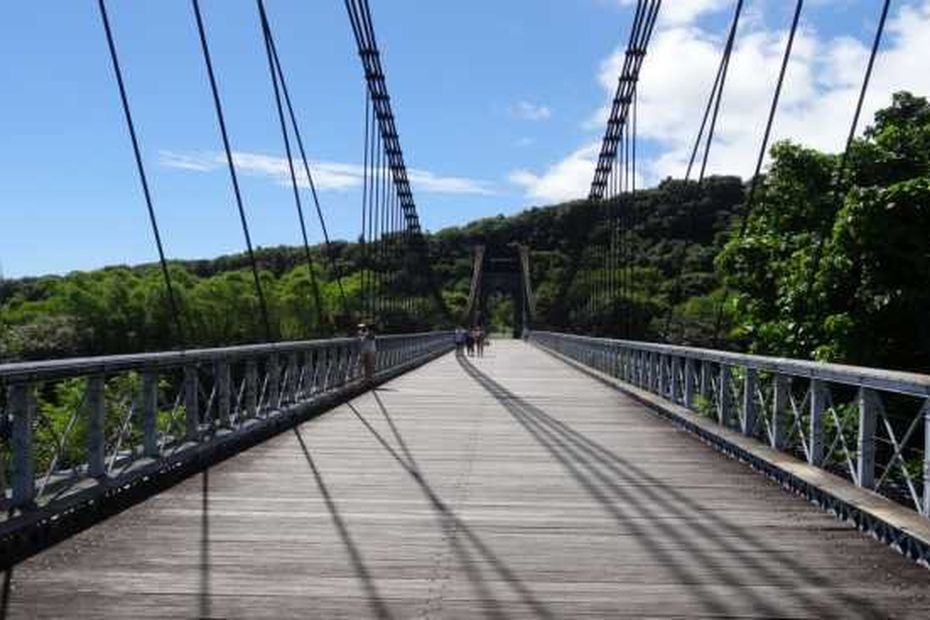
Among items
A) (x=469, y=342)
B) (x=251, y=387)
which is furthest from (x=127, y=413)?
(x=469, y=342)

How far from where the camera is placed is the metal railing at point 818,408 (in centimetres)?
505

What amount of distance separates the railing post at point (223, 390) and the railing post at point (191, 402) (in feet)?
1.62

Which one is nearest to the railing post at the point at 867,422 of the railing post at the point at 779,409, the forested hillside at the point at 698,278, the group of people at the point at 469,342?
the railing post at the point at 779,409

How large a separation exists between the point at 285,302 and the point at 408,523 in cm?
8233

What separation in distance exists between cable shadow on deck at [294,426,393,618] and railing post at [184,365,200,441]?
2.72ft

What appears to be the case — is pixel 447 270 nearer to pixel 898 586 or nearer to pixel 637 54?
pixel 637 54

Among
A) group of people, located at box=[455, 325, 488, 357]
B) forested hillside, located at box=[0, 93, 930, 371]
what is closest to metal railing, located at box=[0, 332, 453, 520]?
forested hillside, located at box=[0, 93, 930, 371]

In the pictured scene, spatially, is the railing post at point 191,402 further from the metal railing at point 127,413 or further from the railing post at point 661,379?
the railing post at point 661,379

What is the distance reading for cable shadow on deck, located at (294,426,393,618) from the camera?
395 centimetres

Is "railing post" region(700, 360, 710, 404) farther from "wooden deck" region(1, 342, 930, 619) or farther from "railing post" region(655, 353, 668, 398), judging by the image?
"railing post" region(655, 353, 668, 398)

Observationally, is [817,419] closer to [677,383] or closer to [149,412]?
[149,412]

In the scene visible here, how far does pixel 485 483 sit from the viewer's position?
7016 mm

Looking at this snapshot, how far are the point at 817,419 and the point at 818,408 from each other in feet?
0.31

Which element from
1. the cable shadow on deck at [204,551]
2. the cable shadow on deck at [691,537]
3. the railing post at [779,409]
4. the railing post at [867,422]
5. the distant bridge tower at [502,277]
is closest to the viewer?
the cable shadow on deck at [204,551]
